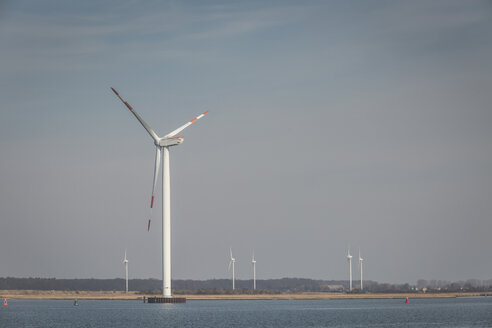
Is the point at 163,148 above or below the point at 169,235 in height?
above

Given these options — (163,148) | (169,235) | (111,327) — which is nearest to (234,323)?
(111,327)

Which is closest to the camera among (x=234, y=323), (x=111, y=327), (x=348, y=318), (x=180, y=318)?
(x=111, y=327)

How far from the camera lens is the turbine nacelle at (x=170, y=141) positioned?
148m

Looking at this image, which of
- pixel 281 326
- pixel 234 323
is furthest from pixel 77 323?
pixel 281 326

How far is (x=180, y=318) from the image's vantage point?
386ft

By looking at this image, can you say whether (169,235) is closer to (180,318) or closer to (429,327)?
(180,318)

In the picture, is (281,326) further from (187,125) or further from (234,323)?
(187,125)

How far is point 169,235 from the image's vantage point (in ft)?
480

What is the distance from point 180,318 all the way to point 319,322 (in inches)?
818

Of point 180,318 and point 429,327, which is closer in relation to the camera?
point 429,327

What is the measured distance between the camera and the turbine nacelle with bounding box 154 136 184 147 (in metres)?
148

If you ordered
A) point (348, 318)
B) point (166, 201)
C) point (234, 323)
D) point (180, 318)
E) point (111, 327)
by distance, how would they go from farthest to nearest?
point (166, 201) < point (348, 318) < point (180, 318) < point (234, 323) < point (111, 327)

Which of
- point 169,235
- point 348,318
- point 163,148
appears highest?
point 163,148

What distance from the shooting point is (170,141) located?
148m
